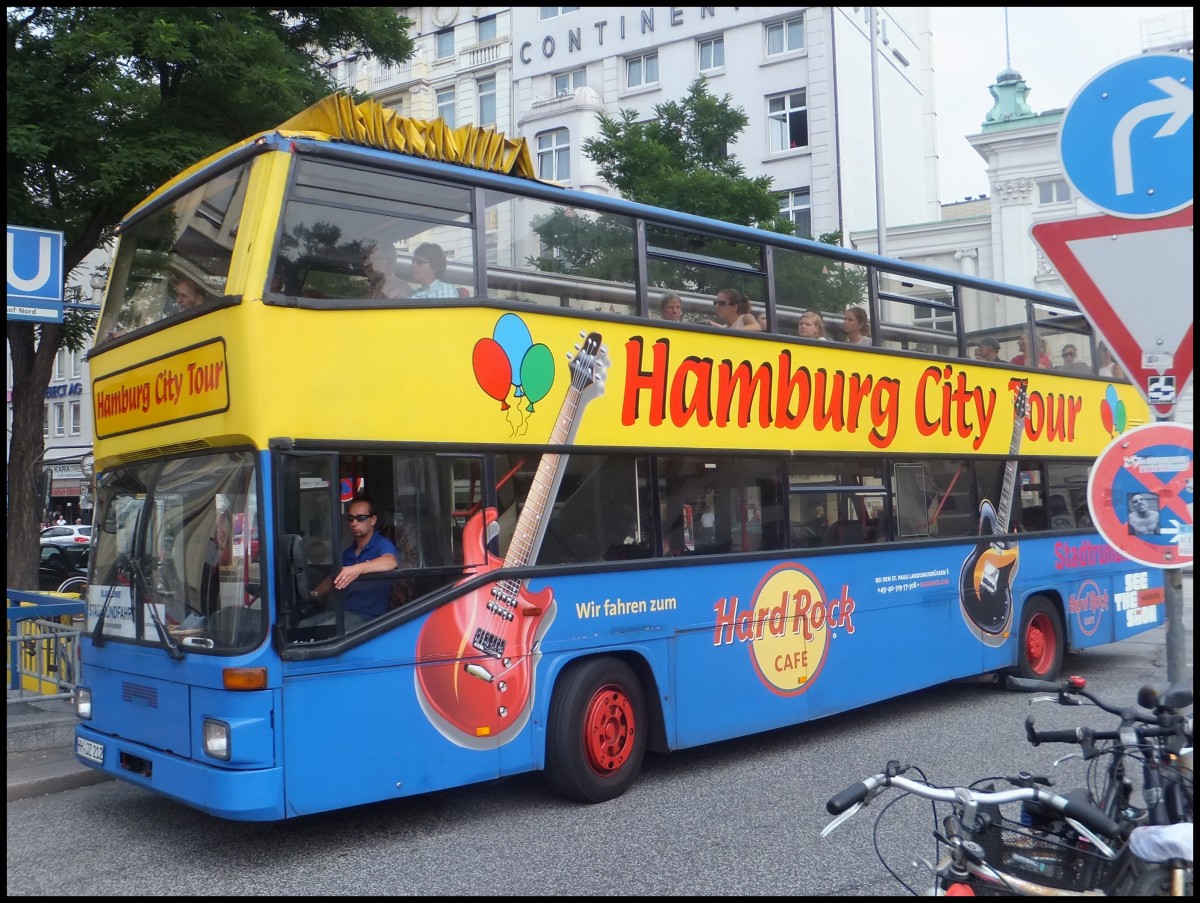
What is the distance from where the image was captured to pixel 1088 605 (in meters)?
12.4

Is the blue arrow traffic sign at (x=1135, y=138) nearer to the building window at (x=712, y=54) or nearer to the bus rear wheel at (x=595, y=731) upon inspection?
the bus rear wheel at (x=595, y=731)

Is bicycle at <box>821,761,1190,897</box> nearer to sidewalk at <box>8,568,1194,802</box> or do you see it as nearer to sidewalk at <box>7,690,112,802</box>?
sidewalk at <box>8,568,1194,802</box>

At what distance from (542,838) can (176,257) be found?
4.00m

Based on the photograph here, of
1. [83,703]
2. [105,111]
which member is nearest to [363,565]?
[83,703]

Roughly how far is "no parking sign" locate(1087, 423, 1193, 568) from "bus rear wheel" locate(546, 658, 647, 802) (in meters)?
3.99

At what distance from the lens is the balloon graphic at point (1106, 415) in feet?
41.8

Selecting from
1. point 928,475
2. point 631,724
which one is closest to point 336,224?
point 631,724

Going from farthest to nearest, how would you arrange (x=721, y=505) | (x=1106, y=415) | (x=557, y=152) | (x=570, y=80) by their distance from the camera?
(x=570, y=80) < (x=557, y=152) < (x=1106, y=415) < (x=721, y=505)

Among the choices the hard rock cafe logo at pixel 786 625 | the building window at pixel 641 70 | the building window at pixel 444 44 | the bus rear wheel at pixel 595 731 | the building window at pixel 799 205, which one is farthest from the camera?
the building window at pixel 444 44

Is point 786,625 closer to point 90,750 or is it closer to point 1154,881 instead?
point 90,750

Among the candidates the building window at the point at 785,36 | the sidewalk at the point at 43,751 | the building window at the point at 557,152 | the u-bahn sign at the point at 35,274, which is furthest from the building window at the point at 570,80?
the sidewalk at the point at 43,751

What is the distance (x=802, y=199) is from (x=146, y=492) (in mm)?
31714

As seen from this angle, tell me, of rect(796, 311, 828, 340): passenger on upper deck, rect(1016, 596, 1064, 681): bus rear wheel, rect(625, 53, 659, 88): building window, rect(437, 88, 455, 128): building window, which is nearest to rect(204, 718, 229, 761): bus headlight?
rect(796, 311, 828, 340): passenger on upper deck

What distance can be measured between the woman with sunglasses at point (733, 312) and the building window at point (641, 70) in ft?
105
